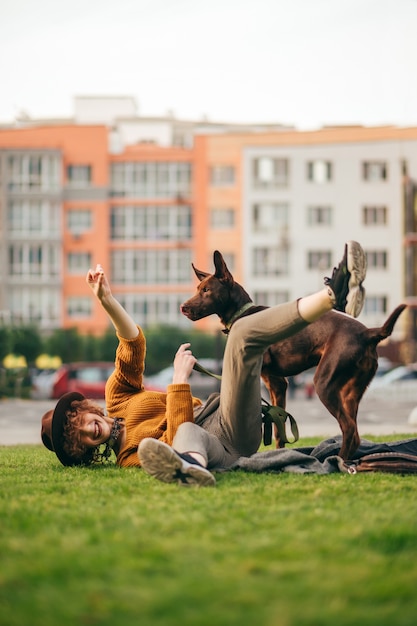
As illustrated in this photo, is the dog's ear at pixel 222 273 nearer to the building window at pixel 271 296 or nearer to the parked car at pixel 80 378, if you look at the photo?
the parked car at pixel 80 378

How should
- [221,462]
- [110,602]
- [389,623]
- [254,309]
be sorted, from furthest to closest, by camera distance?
[254,309], [221,462], [110,602], [389,623]

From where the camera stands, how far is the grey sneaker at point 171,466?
14.3ft

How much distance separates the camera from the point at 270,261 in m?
56.5

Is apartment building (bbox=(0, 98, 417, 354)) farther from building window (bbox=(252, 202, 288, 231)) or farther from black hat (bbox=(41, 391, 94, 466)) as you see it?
black hat (bbox=(41, 391, 94, 466))

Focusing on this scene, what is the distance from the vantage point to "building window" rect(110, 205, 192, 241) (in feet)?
192

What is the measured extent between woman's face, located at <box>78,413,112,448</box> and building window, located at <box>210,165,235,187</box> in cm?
5293

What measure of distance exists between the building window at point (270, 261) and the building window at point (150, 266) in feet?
15.0

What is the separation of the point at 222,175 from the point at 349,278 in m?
53.1

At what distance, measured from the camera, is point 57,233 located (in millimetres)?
57969

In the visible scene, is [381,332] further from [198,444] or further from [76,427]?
[76,427]

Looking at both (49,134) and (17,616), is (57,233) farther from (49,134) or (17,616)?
(17,616)

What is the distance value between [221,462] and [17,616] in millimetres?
2868

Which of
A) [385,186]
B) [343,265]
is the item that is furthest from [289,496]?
[385,186]

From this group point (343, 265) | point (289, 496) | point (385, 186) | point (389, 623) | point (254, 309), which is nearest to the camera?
point (389, 623)
